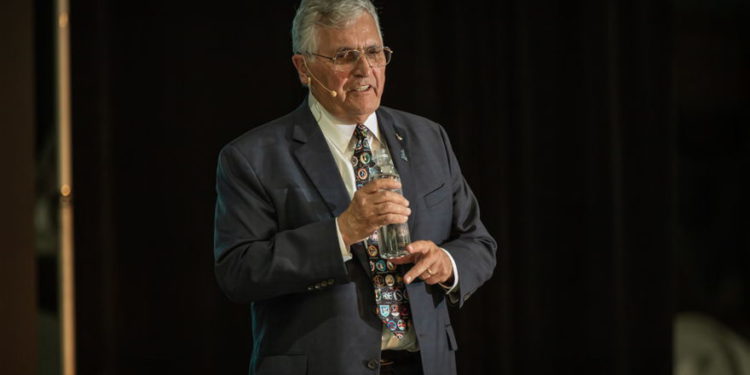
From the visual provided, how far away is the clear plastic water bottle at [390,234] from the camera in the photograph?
5.65 feet

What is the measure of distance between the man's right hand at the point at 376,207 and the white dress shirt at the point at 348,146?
166 millimetres

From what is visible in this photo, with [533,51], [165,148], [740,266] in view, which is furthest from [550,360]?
[165,148]

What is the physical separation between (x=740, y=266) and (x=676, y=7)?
4.08 feet

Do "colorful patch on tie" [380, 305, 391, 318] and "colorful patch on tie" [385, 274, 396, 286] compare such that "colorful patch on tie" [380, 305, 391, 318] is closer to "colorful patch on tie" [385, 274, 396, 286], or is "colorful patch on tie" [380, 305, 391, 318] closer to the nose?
"colorful patch on tie" [385, 274, 396, 286]

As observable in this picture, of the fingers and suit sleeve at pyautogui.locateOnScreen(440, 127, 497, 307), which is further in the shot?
suit sleeve at pyautogui.locateOnScreen(440, 127, 497, 307)

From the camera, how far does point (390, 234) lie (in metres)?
1.73

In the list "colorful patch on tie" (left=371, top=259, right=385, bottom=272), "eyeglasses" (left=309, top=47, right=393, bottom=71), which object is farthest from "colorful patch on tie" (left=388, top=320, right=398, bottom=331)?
"eyeglasses" (left=309, top=47, right=393, bottom=71)

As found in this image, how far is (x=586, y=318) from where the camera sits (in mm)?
3555

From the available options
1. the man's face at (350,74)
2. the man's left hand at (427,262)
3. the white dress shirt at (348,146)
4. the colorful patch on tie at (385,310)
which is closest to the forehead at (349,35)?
the man's face at (350,74)

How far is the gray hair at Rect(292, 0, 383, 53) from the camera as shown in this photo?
6.10ft

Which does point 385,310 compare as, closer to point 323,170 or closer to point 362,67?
point 323,170

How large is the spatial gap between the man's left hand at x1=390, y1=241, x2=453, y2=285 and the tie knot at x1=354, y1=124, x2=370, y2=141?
32 cm

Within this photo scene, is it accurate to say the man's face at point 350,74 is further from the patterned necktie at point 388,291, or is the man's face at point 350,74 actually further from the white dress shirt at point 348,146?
the patterned necktie at point 388,291

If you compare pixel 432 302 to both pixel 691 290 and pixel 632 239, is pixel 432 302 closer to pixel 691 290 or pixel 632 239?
pixel 632 239
